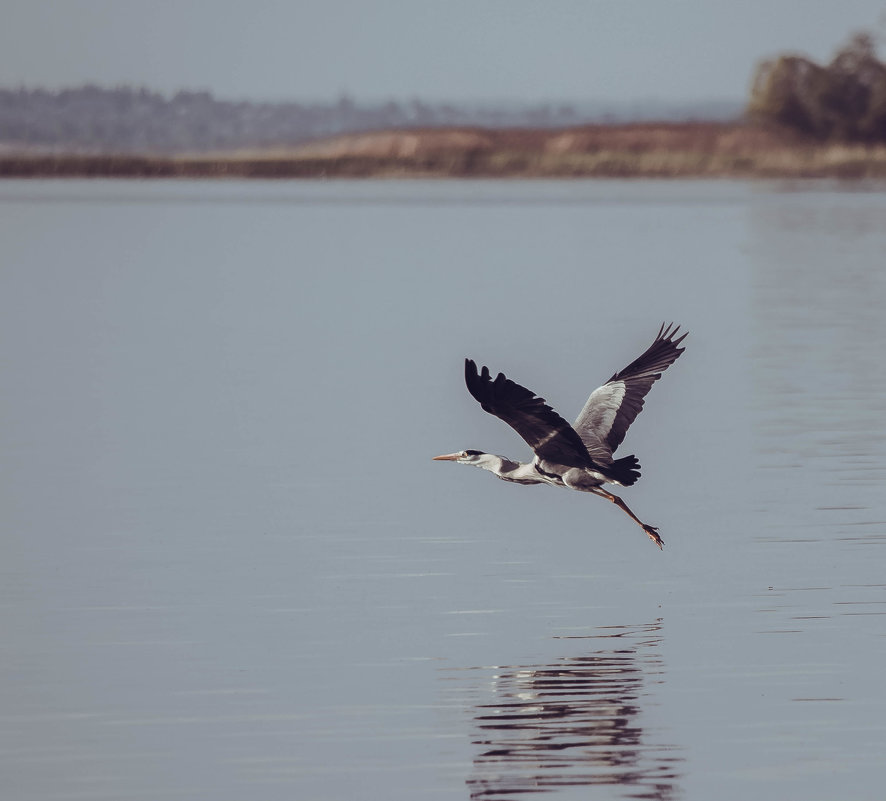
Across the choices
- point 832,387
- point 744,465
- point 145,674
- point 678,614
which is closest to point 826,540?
point 678,614

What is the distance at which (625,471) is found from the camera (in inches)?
496

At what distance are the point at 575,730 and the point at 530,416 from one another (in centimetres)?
259

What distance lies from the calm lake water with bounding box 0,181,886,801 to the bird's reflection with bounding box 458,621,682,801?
20 millimetres

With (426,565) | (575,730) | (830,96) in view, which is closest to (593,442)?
(426,565)

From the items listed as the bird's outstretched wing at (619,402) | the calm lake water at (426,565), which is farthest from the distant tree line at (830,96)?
the bird's outstretched wing at (619,402)

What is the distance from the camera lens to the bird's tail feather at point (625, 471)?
1248cm

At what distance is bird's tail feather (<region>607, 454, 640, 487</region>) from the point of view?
1248cm

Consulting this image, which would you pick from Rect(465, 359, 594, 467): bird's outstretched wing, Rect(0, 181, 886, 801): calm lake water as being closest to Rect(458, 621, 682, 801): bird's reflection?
Rect(0, 181, 886, 801): calm lake water

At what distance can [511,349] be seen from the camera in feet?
84.3

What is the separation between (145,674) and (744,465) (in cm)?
760

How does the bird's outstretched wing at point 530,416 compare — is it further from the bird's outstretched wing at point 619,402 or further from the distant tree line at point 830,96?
the distant tree line at point 830,96

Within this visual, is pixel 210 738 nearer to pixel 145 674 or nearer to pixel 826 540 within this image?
pixel 145 674

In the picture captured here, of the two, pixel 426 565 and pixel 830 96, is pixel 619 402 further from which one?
pixel 830 96

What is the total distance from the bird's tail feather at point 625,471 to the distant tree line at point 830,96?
237ft
